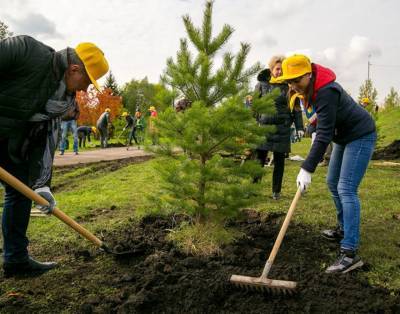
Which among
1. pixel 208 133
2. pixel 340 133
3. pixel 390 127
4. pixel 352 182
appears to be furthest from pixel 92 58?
pixel 390 127

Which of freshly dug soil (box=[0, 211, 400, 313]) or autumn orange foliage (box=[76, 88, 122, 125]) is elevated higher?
autumn orange foliage (box=[76, 88, 122, 125])

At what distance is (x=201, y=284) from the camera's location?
3.21 meters

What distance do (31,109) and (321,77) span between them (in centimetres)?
232

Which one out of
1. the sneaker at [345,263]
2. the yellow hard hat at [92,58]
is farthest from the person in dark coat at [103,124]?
the sneaker at [345,263]

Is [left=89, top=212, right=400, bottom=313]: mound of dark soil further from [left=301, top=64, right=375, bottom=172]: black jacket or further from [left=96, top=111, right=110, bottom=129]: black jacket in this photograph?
[left=96, top=111, right=110, bottom=129]: black jacket

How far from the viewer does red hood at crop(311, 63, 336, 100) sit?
3.48 m

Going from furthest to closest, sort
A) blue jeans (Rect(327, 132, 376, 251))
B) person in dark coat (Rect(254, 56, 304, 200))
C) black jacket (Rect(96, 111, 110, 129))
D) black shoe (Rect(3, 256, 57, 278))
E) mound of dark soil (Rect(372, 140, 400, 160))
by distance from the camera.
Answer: black jacket (Rect(96, 111, 110, 129)) → mound of dark soil (Rect(372, 140, 400, 160)) → person in dark coat (Rect(254, 56, 304, 200)) → blue jeans (Rect(327, 132, 376, 251)) → black shoe (Rect(3, 256, 57, 278))

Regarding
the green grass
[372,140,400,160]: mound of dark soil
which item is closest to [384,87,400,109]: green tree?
the green grass

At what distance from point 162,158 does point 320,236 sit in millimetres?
1943

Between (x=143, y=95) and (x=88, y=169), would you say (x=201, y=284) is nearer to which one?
(x=88, y=169)

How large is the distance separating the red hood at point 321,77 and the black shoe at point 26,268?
9.10 feet

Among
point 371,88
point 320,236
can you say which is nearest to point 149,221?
point 320,236

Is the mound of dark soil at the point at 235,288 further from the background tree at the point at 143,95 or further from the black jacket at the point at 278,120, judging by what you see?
the black jacket at the point at 278,120

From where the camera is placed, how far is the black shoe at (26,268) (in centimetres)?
356
